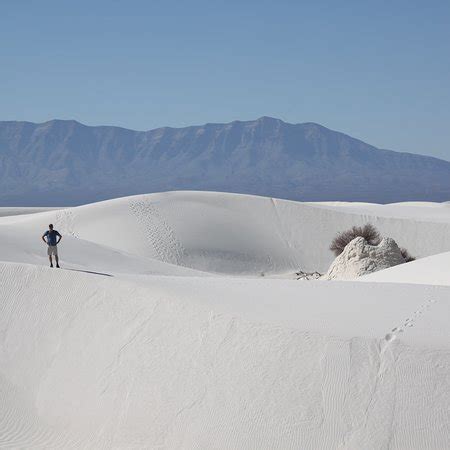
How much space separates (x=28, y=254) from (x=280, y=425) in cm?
1459

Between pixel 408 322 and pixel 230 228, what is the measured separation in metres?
31.4

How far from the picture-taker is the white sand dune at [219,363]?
10914 millimetres

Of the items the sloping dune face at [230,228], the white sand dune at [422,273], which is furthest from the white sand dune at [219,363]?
the sloping dune face at [230,228]

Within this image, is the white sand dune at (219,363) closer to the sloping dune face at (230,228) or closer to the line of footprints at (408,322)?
the line of footprints at (408,322)

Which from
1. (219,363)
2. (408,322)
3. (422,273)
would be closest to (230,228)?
(422,273)

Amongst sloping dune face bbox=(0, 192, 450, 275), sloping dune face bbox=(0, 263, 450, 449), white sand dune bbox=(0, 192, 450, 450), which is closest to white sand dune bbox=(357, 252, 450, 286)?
white sand dune bbox=(0, 192, 450, 450)

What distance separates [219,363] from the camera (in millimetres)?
12242

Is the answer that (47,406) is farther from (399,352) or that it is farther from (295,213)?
(295,213)

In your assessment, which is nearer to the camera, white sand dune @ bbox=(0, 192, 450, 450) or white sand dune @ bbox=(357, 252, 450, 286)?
white sand dune @ bbox=(0, 192, 450, 450)

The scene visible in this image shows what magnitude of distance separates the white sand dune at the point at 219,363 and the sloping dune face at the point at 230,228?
2168 centimetres

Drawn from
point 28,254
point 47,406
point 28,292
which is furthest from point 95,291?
point 28,254

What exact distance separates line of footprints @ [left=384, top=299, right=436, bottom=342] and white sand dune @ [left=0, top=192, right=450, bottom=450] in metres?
0.04

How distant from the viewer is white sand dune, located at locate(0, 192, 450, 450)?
1091 cm

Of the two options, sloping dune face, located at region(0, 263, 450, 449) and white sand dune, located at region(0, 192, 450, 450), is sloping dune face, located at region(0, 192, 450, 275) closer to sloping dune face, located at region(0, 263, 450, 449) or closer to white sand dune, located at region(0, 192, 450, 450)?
white sand dune, located at region(0, 192, 450, 450)
